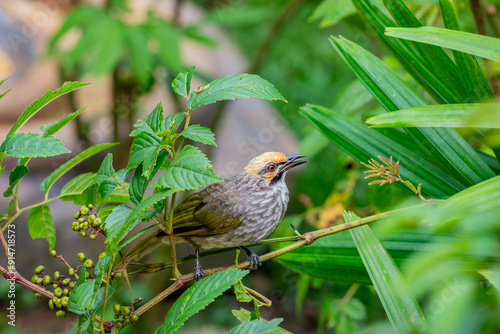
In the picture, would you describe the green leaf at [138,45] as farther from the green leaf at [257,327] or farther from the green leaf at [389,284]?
the green leaf at [257,327]

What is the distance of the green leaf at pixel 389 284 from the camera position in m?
1.19

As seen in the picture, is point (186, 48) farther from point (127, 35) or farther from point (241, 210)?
point (241, 210)

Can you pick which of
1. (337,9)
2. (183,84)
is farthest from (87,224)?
(337,9)

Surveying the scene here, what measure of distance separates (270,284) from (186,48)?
3.38 meters

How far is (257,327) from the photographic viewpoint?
114cm

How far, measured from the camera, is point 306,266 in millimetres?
1702

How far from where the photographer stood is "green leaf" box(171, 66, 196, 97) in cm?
119

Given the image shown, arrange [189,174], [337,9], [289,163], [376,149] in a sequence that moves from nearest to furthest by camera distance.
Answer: [189,174] < [376,149] < [289,163] < [337,9]

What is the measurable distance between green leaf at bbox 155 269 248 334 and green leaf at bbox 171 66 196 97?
429mm

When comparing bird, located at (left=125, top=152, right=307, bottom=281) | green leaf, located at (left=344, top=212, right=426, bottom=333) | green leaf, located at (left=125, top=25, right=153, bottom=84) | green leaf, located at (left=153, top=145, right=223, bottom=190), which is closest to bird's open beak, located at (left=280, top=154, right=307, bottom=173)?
bird, located at (left=125, top=152, right=307, bottom=281)

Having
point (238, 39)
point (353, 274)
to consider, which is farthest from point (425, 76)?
point (238, 39)

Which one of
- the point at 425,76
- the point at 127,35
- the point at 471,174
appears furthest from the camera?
the point at 127,35

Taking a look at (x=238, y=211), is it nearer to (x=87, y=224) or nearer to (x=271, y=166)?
(x=271, y=166)

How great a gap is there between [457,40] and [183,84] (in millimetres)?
642
